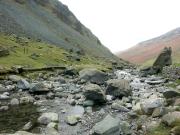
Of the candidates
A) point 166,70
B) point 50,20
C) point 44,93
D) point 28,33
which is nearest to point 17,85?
point 44,93

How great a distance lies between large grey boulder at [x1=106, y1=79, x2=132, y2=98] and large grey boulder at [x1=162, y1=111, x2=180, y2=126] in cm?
1198

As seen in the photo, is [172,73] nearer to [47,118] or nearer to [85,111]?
[85,111]

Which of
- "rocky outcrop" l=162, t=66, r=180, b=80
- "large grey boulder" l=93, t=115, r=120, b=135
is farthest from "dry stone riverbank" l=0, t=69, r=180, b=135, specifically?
"rocky outcrop" l=162, t=66, r=180, b=80

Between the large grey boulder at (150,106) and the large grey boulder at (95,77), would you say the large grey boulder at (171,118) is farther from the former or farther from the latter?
the large grey boulder at (95,77)

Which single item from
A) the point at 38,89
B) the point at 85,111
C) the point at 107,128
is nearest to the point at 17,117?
the point at 85,111

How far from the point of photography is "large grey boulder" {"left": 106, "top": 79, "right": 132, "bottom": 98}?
35.0 m

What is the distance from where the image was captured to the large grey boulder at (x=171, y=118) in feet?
71.6

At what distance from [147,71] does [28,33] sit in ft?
194

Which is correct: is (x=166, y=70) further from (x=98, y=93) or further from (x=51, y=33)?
(x=51, y=33)

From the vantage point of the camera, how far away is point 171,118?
2230 cm

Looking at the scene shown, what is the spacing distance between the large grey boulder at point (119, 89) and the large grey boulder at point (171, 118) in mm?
11980

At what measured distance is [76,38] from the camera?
16538cm

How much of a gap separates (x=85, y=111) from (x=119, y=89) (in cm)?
670

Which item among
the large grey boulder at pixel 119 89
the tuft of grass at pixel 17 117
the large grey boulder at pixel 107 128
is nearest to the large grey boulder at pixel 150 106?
the large grey boulder at pixel 107 128
